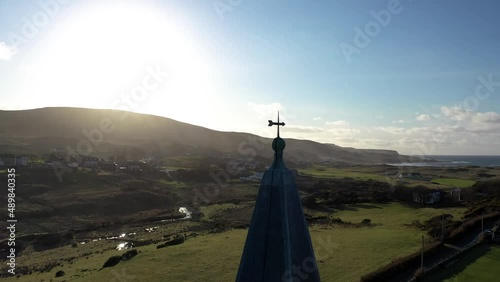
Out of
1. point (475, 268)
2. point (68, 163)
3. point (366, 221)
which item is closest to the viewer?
point (475, 268)

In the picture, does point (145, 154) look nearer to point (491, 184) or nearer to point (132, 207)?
point (132, 207)

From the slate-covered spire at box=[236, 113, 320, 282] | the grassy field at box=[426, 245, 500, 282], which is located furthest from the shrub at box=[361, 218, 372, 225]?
the slate-covered spire at box=[236, 113, 320, 282]

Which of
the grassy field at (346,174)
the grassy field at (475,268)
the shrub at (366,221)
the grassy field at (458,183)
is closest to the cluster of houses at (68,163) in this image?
the grassy field at (346,174)

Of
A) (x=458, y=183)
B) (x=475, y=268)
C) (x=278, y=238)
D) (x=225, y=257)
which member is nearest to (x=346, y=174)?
(x=458, y=183)

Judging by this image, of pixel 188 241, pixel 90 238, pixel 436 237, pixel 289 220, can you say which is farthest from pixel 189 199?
pixel 289 220

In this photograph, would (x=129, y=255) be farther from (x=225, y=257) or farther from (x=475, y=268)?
(x=475, y=268)

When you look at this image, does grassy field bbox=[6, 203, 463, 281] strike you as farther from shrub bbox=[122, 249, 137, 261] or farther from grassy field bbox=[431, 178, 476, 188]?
grassy field bbox=[431, 178, 476, 188]
